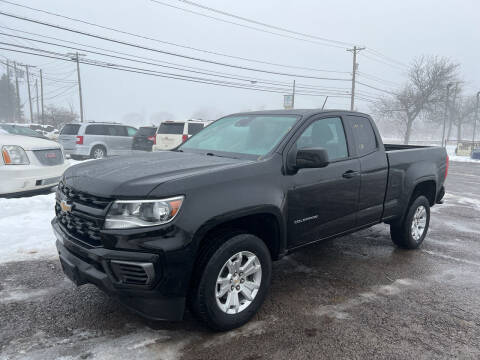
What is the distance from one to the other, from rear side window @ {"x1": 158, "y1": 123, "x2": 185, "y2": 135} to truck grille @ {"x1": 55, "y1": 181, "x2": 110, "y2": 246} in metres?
10.2

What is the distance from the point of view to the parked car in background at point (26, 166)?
5.73 metres

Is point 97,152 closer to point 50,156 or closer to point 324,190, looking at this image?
point 50,156

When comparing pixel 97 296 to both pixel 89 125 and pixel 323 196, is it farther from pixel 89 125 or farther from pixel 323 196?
pixel 89 125

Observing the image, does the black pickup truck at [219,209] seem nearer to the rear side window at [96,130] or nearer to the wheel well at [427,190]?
the wheel well at [427,190]

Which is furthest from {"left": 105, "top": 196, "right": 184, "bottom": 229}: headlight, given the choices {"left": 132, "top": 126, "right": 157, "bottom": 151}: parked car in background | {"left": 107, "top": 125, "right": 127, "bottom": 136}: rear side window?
{"left": 107, "top": 125, "right": 127, "bottom": 136}: rear side window

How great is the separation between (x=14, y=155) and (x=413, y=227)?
6.30 meters

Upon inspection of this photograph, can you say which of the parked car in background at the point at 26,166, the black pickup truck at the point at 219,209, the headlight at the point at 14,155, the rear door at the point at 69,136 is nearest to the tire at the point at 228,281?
A: the black pickup truck at the point at 219,209

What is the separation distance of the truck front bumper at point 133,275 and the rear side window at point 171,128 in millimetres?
10643

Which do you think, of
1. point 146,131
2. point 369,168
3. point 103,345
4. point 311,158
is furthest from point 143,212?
point 146,131

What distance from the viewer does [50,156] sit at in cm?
656

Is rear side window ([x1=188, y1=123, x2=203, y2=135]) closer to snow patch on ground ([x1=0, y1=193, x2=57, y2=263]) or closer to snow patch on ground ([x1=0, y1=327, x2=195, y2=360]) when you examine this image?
snow patch on ground ([x1=0, y1=193, x2=57, y2=263])

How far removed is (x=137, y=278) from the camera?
248 cm

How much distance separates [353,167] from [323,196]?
62 centimetres

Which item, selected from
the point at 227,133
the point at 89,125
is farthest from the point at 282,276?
the point at 89,125
